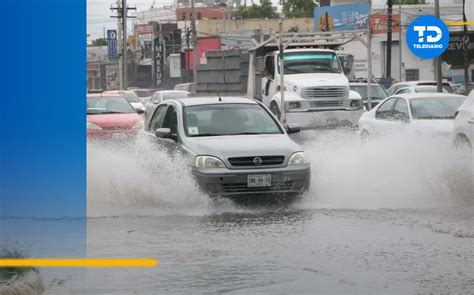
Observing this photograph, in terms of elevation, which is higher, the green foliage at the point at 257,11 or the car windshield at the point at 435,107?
the green foliage at the point at 257,11

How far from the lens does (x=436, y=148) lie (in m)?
14.7

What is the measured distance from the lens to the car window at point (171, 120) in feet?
44.4

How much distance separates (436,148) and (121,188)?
16.6ft

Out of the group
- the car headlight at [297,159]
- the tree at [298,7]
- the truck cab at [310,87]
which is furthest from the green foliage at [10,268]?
the tree at [298,7]

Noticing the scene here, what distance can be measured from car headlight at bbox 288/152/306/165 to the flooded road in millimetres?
581

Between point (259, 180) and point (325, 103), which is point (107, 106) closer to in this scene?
point (325, 103)

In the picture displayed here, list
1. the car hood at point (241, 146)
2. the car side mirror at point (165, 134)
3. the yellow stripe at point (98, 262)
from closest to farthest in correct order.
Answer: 1. the yellow stripe at point (98, 262)
2. the car hood at point (241, 146)
3. the car side mirror at point (165, 134)

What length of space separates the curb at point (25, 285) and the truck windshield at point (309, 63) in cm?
1993

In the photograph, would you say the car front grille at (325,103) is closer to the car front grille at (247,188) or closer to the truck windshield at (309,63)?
the truck windshield at (309,63)

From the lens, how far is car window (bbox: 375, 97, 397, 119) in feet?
58.9

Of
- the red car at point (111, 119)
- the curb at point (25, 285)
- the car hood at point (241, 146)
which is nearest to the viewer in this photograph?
the curb at point (25, 285)

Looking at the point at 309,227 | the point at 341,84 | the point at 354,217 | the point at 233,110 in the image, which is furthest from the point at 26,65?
the point at 341,84

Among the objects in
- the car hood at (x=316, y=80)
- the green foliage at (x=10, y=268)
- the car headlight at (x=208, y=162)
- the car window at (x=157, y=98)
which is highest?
the car hood at (x=316, y=80)

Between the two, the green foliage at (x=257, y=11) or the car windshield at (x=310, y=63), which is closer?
the car windshield at (x=310, y=63)
